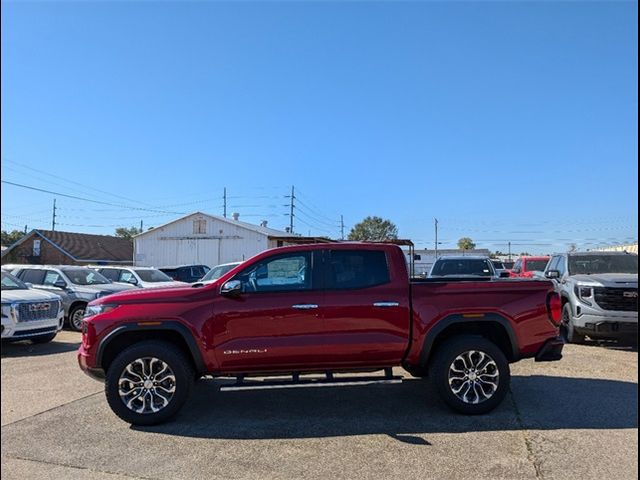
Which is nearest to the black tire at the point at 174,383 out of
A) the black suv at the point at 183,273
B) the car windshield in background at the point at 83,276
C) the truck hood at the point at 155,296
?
the truck hood at the point at 155,296

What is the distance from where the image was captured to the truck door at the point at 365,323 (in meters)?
5.41

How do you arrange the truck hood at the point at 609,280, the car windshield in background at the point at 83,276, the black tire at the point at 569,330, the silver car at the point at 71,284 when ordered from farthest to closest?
the car windshield in background at the point at 83,276 → the silver car at the point at 71,284 → the black tire at the point at 569,330 → the truck hood at the point at 609,280

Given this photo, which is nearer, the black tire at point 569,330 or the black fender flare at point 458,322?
the black fender flare at point 458,322

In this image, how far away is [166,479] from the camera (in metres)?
3.99

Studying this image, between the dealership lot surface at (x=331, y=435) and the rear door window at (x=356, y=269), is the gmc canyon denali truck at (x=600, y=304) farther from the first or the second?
the rear door window at (x=356, y=269)

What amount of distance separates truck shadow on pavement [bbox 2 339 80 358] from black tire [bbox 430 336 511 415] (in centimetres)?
740

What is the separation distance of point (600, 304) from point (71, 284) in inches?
481

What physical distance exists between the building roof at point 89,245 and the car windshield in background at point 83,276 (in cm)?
3133

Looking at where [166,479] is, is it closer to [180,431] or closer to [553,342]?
[180,431]

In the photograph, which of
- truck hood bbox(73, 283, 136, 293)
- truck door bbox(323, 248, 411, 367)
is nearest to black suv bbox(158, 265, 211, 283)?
truck hood bbox(73, 283, 136, 293)

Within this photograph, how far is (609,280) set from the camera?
9242mm

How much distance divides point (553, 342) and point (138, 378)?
4.58m

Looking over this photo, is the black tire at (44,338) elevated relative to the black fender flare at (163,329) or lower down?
lower down

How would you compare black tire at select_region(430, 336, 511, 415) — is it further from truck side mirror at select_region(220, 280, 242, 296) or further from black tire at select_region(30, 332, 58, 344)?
black tire at select_region(30, 332, 58, 344)
